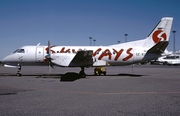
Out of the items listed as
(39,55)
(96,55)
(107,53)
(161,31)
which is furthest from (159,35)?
(39,55)

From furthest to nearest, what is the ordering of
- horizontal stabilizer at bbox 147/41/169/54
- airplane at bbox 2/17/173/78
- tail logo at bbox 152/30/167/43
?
tail logo at bbox 152/30/167/43 → airplane at bbox 2/17/173/78 → horizontal stabilizer at bbox 147/41/169/54

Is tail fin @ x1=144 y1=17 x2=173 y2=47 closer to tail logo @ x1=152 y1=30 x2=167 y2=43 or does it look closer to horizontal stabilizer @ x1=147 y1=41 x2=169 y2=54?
tail logo @ x1=152 y1=30 x2=167 y2=43

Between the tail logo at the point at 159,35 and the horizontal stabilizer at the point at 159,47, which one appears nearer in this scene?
the horizontal stabilizer at the point at 159,47

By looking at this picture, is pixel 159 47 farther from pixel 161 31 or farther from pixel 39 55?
pixel 39 55

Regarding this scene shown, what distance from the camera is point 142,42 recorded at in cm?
2330

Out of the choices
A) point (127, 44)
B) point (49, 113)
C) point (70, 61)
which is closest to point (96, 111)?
point (49, 113)

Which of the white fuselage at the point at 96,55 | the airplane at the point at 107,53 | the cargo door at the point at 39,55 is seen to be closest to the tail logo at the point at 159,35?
the airplane at the point at 107,53

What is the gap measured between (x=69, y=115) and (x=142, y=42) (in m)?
19.3

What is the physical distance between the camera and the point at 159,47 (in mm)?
20594

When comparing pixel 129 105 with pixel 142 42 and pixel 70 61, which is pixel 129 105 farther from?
pixel 142 42

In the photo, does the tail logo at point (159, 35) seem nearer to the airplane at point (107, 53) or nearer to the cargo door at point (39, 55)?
the airplane at point (107, 53)

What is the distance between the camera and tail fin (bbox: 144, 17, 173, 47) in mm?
22156

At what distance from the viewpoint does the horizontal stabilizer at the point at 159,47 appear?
1986 cm

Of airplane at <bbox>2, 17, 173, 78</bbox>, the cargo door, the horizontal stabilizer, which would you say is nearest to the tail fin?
airplane at <bbox>2, 17, 173, 78</bbox>
